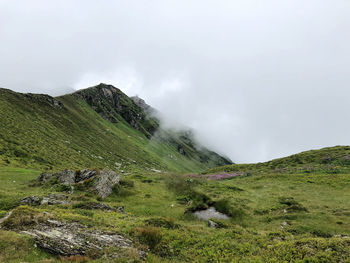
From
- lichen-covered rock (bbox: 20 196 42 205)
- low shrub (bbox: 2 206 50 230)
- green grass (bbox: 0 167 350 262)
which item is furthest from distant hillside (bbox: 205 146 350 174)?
low shrub (bbox: 2 206 50 230)

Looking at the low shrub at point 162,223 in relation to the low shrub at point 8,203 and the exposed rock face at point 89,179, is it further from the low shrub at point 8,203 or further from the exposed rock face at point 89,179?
the exposed rock face at point 89,179

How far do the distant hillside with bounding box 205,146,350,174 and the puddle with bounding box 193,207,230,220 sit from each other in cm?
3376

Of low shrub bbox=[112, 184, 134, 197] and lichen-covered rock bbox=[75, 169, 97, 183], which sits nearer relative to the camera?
A: low shrub bbox=[112, 184, 134, 197]

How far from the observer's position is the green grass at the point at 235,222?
12000 mm

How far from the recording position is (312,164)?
52438 millimetres

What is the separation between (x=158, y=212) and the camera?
26688mm

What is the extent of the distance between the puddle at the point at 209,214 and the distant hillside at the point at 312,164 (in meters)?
33.8

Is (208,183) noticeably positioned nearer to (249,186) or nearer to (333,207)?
(249,186)

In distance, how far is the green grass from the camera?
12.0m

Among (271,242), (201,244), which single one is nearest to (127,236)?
(201,244)

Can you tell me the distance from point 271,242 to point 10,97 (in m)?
116

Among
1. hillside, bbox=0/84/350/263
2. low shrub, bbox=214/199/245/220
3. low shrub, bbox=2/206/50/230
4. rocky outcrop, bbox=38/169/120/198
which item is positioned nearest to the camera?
hillside, bbox=0/84/350/263

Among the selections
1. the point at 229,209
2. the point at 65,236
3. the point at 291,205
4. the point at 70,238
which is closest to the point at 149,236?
the point at 70,238

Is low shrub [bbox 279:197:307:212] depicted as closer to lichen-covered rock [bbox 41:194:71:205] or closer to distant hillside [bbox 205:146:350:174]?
distant hillside [bbox 205:146:350:174]
